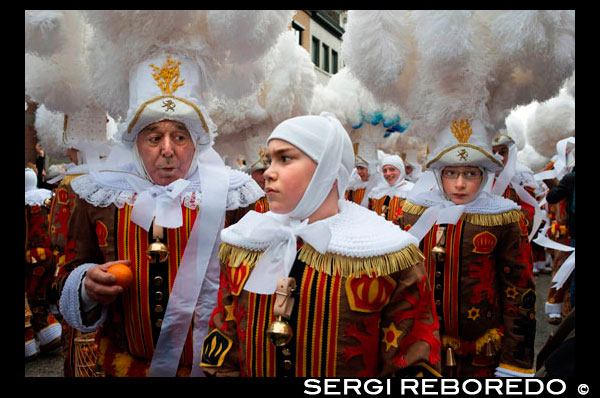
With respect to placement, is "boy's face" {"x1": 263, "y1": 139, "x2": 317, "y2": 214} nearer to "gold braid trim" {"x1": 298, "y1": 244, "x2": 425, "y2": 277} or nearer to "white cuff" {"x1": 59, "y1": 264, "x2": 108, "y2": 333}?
"gold braid trim" {"x1": 298, "y1": 244, "x2": 425, "y2": 277}

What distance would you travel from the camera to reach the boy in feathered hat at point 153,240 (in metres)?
2.44

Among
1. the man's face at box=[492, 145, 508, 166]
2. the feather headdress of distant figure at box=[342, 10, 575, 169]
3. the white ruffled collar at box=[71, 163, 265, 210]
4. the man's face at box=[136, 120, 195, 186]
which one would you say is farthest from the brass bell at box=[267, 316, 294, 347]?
the man's face at box=[492, 145, 508, 166]

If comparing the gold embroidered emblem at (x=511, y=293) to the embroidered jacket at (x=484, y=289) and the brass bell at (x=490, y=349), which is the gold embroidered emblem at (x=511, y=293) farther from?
the brass bell at (x=490, y=349)

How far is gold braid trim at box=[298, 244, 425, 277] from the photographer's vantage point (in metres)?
1.79

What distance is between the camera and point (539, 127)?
361 inches

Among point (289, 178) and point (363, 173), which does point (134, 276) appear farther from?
point (363, 173)

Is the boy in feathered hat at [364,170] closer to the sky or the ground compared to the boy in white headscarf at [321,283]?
closer to the sky

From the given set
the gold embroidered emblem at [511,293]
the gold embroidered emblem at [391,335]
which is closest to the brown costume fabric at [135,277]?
the gold embroidered emblem at [391,335]

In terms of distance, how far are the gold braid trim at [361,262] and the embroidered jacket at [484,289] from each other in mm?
1389

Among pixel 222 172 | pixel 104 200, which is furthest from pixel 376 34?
pixel 104 200
